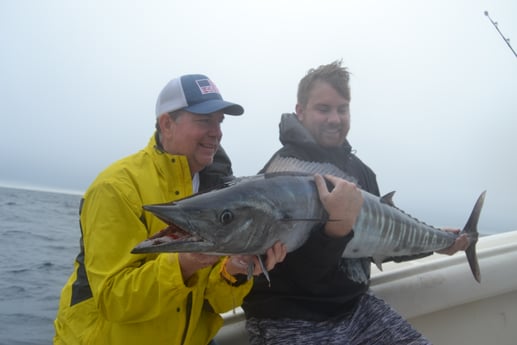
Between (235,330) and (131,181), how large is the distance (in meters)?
1.40

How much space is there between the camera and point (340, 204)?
2.22 meters

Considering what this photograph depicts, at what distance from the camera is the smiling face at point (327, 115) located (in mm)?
3229

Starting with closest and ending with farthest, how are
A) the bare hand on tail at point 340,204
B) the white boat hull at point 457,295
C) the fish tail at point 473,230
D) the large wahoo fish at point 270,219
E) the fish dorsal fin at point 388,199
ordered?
the large wahoo fish at point 270,219
the bare hand on tail at point 340,204
the fish dorsal fin at point 388,199
the fish tail at point 473,230
the white boat hull at point 457,295

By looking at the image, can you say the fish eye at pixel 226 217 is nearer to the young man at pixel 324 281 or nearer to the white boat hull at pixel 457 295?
the young man at pixel 324 281

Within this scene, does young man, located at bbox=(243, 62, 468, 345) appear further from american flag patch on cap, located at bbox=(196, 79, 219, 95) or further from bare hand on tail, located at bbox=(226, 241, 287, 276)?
american flag patch on cap, located at bbox=(196, 79, 219, 95)

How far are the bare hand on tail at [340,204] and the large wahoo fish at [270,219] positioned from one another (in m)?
0.04

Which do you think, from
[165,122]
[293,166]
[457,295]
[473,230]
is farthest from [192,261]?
[457,295]

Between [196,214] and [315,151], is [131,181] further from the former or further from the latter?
[315,151]

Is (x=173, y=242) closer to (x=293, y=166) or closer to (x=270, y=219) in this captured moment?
(x=270, y=219)

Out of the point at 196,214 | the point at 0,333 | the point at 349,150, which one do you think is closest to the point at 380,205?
the point at 349,150

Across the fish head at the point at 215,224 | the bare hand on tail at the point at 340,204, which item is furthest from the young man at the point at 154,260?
the bare hand on tail at the point at 340,204

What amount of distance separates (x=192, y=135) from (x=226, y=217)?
0.81 meters

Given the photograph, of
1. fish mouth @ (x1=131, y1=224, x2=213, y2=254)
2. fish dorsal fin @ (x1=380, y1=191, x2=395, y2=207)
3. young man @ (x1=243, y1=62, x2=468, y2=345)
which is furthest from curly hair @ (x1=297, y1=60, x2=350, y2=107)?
fish mouth @ (x1=131, y1=224, x2=213, y2=254)

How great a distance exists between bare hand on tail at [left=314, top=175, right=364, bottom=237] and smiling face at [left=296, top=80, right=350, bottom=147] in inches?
38.6
